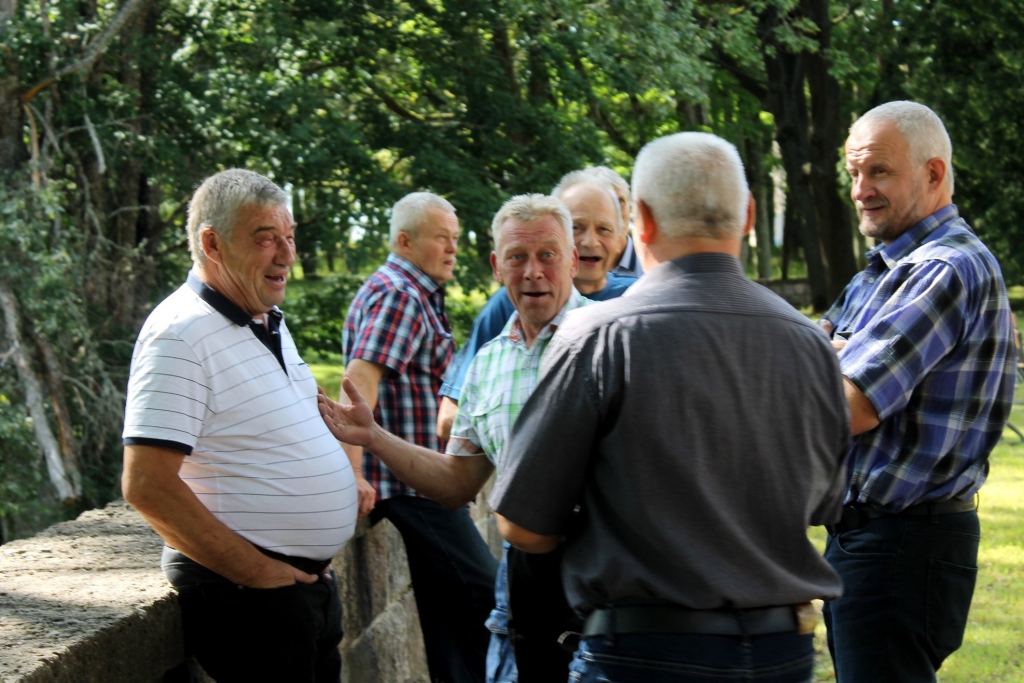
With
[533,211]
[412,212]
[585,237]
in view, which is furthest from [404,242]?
[533,211]

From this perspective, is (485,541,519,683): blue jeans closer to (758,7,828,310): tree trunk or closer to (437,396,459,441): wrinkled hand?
(437,396,459,441): wrinkled hand

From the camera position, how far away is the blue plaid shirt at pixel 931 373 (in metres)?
2.90

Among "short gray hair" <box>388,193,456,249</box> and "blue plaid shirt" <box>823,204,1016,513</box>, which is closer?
"blue plaid shirt" <box>823,204,1016,513</box>

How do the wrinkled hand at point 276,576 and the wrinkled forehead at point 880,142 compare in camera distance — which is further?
the wrinkled forehead at point 880,142

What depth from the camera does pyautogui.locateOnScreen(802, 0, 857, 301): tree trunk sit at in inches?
841

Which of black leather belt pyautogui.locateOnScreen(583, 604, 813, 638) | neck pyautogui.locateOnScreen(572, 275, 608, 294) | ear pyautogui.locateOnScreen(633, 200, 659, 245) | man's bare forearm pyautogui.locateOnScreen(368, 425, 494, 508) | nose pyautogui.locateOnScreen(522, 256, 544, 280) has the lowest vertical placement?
black leather belt pyautogui.locateOnScreen(583, 604, 813, 638)

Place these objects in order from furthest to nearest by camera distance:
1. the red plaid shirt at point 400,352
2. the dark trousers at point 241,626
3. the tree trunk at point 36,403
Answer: the tree trunk at point 36,403 < the red plaid shirt at point 400,352 < the dark trousers at point 241,626

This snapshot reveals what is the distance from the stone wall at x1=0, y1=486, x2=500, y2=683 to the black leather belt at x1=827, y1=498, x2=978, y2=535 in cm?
167

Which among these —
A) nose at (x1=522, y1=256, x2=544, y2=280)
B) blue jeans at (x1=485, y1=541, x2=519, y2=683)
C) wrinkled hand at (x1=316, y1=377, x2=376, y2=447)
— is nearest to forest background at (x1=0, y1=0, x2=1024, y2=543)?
wrinkled hand at (x1=316, y1=377, x2=376, y2=447)

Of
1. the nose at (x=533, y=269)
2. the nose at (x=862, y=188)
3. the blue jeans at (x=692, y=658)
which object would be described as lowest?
the blue jeans at (x=692, y=658)

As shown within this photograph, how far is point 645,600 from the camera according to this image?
2.13 metres

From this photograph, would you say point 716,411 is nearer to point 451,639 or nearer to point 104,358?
point 451,639

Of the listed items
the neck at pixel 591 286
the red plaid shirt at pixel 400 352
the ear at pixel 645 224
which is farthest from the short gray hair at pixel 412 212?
the ear at pixel 645 224

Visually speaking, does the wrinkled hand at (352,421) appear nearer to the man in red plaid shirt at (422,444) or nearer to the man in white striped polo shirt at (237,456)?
the man in white striped polo shirt at (237,456)
